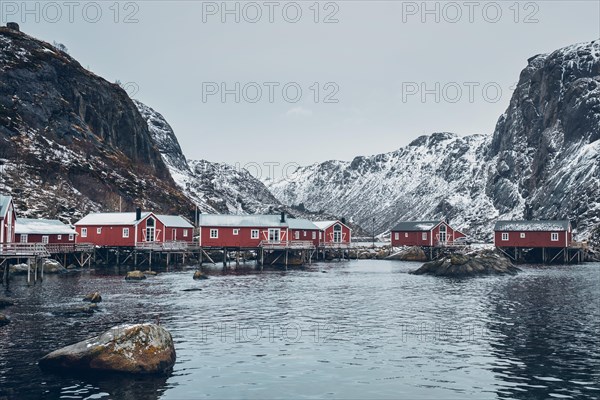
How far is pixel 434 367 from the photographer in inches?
857

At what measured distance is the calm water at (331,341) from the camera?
62.3ft

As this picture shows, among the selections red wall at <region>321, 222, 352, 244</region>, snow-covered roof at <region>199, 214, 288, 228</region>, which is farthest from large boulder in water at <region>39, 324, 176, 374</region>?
red wall at <region>321, 222, 352, 244</region>

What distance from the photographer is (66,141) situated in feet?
378

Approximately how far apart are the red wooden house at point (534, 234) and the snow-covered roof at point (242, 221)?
45.5m

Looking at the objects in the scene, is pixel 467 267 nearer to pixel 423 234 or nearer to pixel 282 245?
pixel 282 245

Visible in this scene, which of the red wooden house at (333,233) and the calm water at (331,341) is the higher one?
the red wooden house at (333,233)

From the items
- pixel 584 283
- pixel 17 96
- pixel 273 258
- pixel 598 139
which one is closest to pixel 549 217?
pixel 598 139

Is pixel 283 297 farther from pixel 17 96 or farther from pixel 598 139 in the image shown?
pixel 598 139

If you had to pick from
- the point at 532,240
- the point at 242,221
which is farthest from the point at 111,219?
the point at 532,240

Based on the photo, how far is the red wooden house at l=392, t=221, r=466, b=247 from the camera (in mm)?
114438

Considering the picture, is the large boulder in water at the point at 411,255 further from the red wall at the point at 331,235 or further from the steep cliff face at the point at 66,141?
the steep cliff face at the point at 66,141

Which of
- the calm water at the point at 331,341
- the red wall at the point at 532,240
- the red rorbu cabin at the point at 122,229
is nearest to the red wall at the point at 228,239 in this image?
the red rorbu cabin at the point at 122,229

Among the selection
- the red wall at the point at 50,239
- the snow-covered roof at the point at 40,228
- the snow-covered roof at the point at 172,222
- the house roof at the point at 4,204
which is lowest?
the red wall at the point at 50,239

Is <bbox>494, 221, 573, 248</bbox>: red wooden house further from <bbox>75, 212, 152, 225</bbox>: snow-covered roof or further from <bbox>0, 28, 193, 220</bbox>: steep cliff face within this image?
<bbox>0, 28, 193, 220</bbox>: steep cliff face
